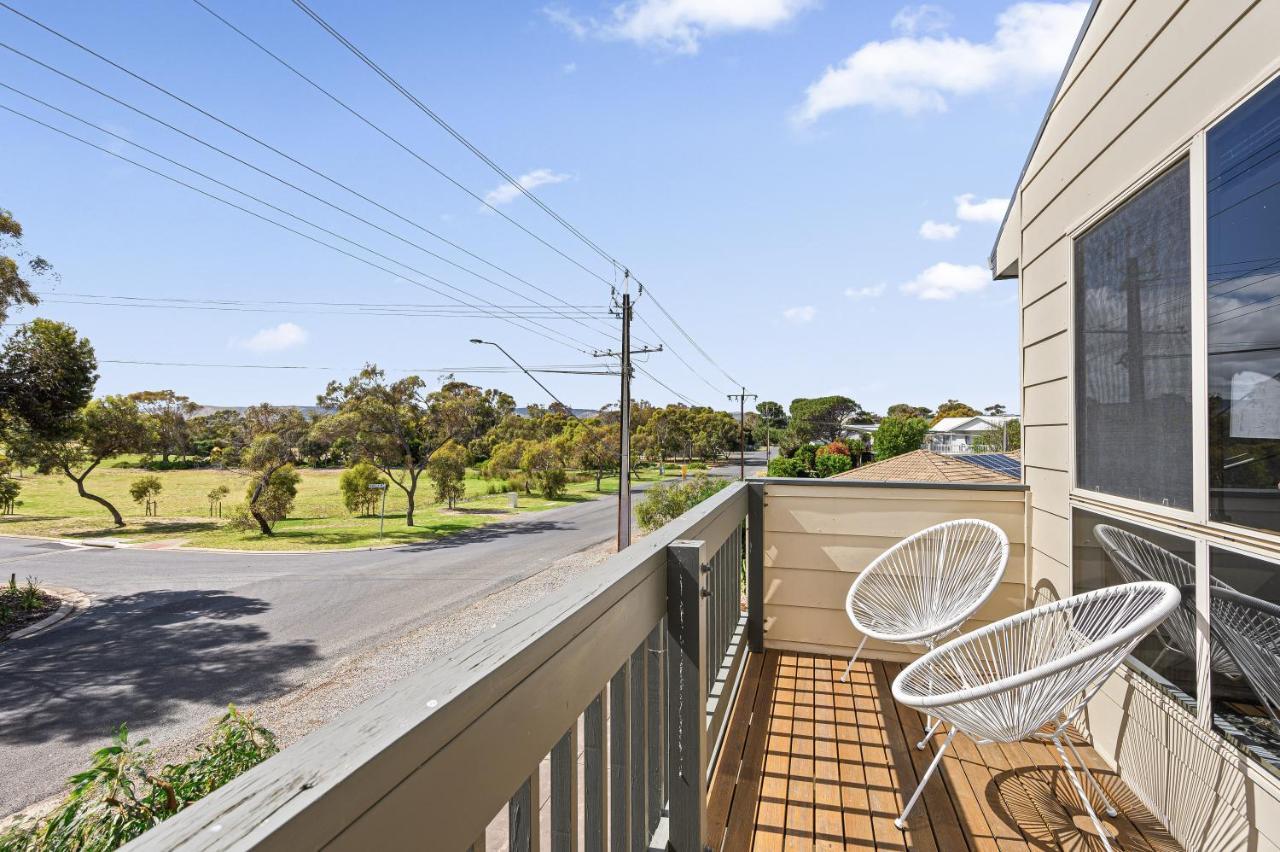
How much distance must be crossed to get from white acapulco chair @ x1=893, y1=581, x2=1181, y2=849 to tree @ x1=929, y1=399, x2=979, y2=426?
4638 centimetres

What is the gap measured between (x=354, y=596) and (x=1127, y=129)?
14.0 meters

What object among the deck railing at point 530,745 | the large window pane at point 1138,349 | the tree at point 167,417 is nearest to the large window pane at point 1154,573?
the large window pane at point 1138,349

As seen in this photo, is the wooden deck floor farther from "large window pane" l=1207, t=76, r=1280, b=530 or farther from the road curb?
the road curb

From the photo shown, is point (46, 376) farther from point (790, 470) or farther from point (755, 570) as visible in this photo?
point (790, 470)

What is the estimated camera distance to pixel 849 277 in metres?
29.1

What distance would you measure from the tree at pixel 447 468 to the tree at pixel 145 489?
9196 mm

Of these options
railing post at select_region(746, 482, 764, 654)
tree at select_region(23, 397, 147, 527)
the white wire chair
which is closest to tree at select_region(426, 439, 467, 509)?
tree at select_region(23, 397, 147, 527)

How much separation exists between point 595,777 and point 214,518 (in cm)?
2738

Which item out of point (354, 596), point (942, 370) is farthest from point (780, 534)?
point (942, 370)

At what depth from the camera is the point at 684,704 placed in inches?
53.2

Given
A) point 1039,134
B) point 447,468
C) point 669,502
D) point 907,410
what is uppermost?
point 907,410

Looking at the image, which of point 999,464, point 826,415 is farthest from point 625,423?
point 826,415

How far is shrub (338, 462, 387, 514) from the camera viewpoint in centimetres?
1883

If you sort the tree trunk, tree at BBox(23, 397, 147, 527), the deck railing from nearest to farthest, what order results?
the deck railing, tree at BBox(23, 397, 147, 527), the tree trunk
